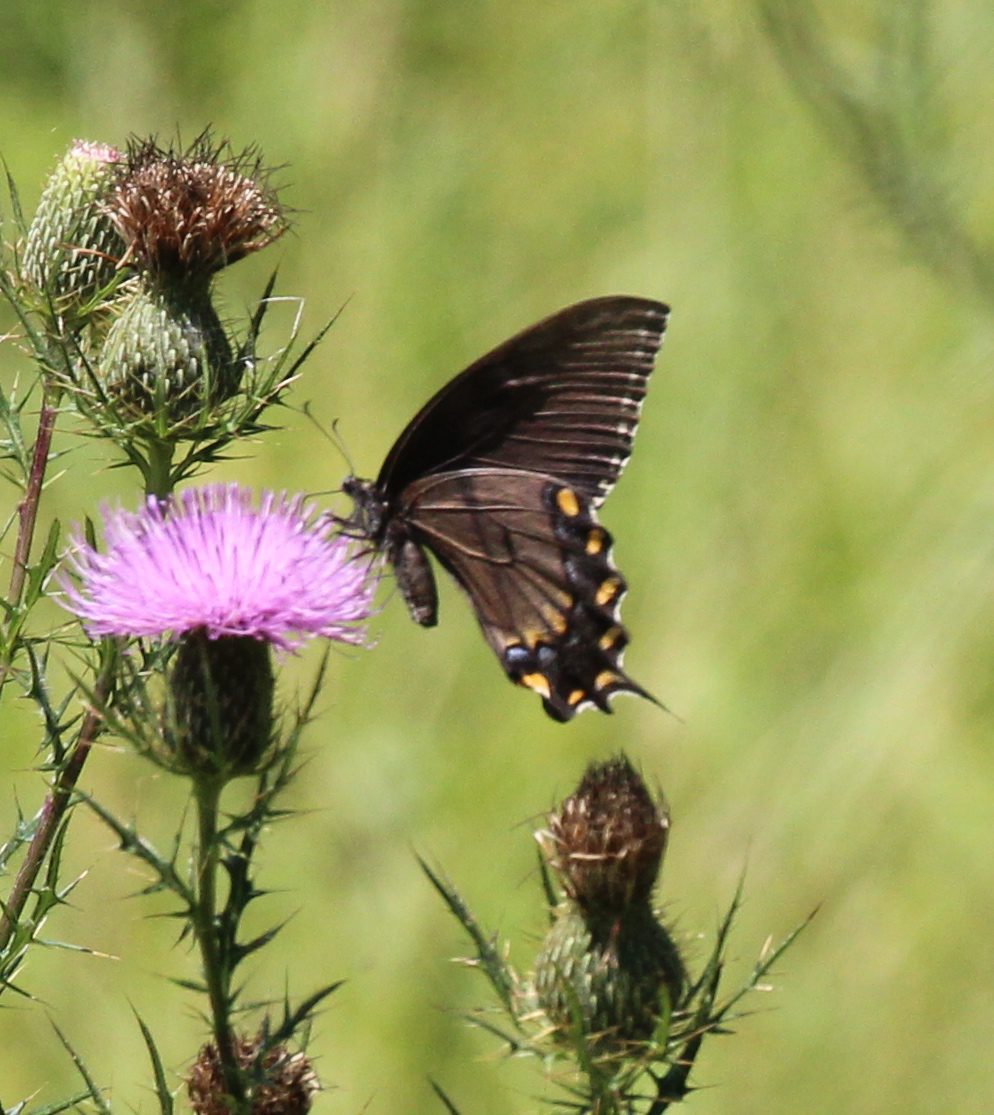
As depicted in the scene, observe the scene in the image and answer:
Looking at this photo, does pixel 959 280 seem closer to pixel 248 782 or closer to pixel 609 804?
pixel 609 804

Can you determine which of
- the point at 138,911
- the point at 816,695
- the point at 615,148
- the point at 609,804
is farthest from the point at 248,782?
the point at 615,148

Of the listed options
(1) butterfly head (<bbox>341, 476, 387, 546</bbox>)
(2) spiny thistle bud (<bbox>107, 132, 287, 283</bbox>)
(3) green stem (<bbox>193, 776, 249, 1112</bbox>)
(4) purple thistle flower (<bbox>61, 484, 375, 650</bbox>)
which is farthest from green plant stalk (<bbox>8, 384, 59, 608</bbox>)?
(1) butterfly head (<bbox>341, 476, 387, 546</bbox>)

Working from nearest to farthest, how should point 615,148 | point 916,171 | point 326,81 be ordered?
1. point 916,171
2. point 326,81
3. point 615,148

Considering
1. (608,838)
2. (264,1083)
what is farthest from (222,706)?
(608,838)

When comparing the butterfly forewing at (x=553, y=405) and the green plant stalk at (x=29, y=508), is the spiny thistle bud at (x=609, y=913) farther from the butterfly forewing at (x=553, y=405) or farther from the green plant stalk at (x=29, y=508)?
the green plant stalk at (x=29, y=508)

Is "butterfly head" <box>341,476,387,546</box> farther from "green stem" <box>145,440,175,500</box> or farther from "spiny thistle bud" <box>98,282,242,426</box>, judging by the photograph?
"green stem" <box>145,440,175,500</box>

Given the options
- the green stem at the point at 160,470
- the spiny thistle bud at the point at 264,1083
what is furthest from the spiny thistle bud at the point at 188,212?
the spiny thistle bud at the point at 264,1083

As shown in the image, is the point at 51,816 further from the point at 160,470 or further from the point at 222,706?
the point at 160,470
